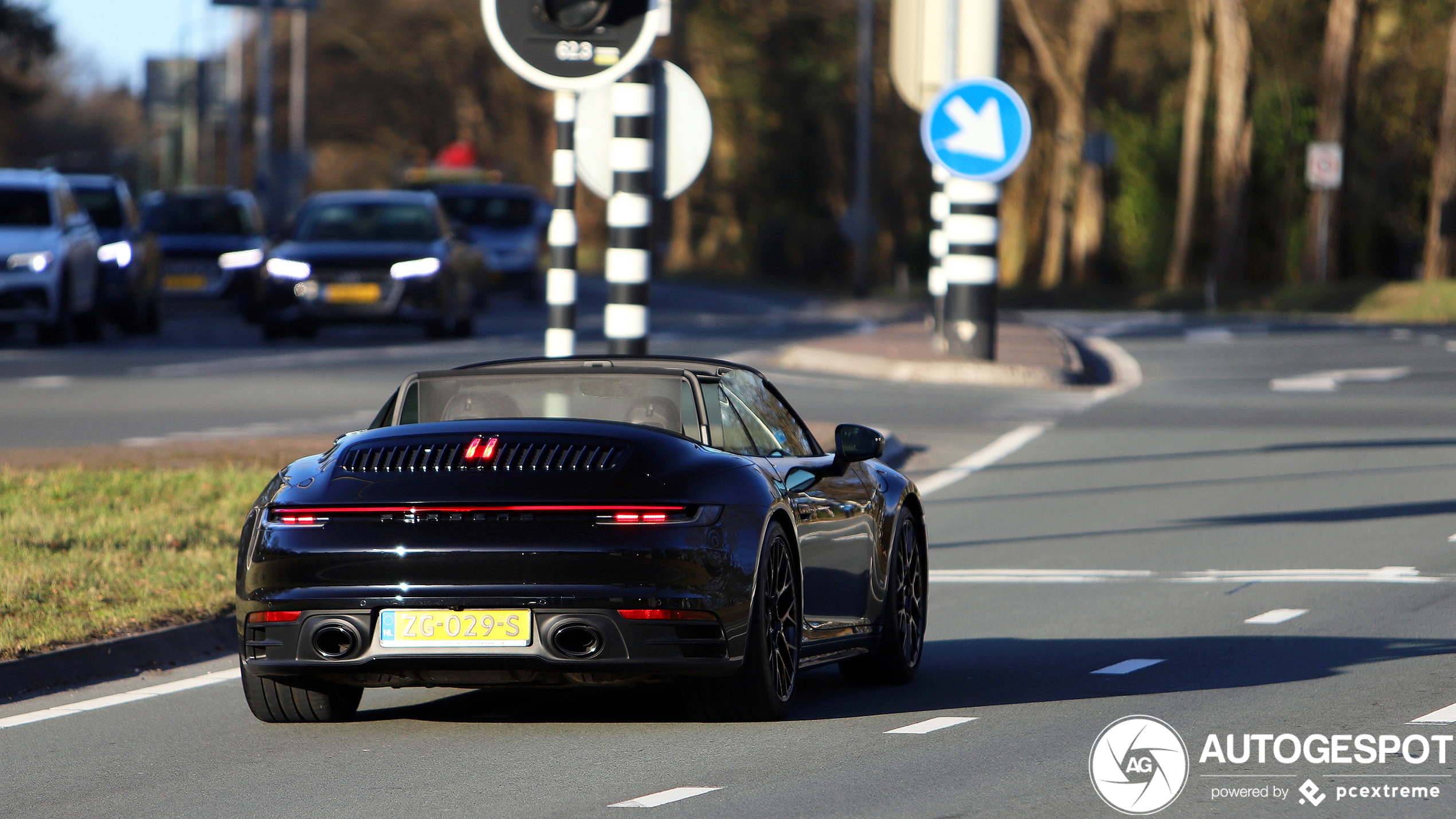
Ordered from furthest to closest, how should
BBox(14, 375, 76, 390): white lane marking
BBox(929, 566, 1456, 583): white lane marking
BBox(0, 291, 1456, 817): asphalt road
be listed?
1. BBox(14, 375, 76, 390): white lane marking
2. BBox(929, 566, 1456, 583): white lane marking
3. BBox(0, 291, 1456, 817): asphalt road

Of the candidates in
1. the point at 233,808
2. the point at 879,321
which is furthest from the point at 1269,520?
the point at 879,321

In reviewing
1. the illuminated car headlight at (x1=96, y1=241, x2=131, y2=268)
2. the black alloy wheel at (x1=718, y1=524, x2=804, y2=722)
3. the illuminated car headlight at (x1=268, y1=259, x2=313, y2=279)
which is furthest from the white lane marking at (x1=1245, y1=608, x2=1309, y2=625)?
the illuminated car headlight at (x1=96, y1=241, x2=131, y2=268)

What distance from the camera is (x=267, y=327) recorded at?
29.4m

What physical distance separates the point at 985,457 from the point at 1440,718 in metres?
9.53

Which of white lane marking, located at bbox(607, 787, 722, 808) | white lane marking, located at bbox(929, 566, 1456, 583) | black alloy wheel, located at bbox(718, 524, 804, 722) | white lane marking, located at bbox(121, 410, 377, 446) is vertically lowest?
white lane marking, located at bbox(121, 410, 377, 446)

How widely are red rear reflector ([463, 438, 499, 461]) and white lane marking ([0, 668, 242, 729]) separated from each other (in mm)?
1593

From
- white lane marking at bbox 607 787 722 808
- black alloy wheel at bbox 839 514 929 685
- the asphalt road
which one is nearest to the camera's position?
white lane marking at bbox 607 787 722 808

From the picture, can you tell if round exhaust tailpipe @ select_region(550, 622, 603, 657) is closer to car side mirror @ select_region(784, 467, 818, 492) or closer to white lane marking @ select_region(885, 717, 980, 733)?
car side mirror @ select_region(784, 467, 818, 492)

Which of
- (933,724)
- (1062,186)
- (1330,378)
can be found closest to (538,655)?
(933,724)

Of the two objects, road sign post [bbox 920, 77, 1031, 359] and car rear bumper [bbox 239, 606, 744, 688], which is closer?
car rear bumper [bbox 239, 606, 744, 688]

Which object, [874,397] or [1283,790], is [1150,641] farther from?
[874,397]

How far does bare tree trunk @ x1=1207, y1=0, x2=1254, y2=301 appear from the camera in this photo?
152 ft

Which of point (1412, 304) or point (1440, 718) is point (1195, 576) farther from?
point (1412, 304)

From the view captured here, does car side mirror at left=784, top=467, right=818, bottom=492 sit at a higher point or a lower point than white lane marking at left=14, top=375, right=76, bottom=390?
higher
